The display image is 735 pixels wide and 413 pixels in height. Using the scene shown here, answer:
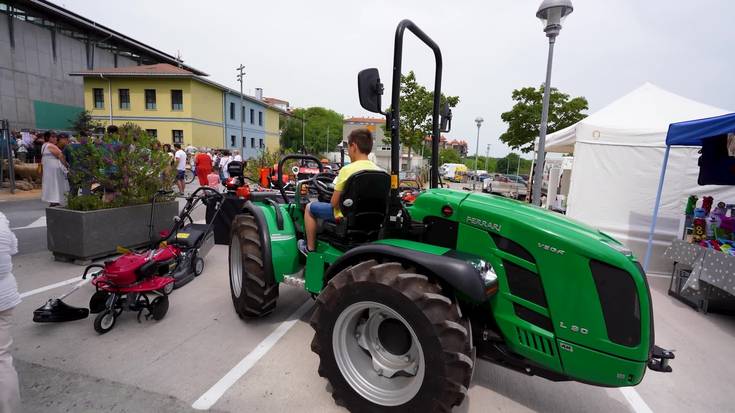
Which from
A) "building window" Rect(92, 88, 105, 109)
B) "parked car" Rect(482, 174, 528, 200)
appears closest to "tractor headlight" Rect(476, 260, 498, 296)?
"parked car" Rect(482, 174, 528, 200)

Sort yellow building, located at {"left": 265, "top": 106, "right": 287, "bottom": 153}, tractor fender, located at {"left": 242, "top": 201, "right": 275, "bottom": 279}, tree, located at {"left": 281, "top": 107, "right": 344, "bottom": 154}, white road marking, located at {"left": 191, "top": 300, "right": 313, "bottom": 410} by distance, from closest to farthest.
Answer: white road marking, located at {"left": 191, "top": 300, "right": 313, "bottom": 410} → tractor fender, located at {"left": 242, "top": 201, "right": 275, "bottom": 279} → yellow building, located at {"left": 265, "top": 106, "right": 287, "bottom": 153} → tree, located at {"left": 281, "top": 107, "right": 344, "bottom": 154}

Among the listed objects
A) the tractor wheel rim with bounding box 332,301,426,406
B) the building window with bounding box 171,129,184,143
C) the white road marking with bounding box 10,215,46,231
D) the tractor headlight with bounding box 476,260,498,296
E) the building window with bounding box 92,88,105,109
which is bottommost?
→ the white road marking with bounding box 10,215,46,231

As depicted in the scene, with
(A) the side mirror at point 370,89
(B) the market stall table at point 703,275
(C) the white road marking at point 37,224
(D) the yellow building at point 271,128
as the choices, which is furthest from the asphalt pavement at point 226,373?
(D) the yellow building at point 271,128

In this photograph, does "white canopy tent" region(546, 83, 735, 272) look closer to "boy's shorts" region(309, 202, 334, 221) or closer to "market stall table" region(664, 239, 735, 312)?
"market stall table" region(664, 239, 735, 312)

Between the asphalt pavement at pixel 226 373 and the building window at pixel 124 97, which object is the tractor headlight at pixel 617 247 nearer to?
the asphalt pavement at pixel 226 373

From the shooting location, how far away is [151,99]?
30.3 meters

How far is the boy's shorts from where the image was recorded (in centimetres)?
321

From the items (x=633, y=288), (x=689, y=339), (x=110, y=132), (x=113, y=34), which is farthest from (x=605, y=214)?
(x=113, y=34)

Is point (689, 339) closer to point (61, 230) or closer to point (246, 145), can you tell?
point (61, 230)

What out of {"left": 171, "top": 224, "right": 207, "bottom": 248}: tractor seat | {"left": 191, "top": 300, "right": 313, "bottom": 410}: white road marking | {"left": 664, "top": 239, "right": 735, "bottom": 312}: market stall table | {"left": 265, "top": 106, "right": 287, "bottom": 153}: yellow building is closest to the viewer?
{"left": 191, "top": 300, "right": 313, "bottom": 410}: white road marking

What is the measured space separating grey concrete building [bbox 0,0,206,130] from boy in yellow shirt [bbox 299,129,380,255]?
108 ft

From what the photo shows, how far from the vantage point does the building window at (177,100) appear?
30.0 m

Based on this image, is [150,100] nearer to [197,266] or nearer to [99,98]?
[99,98]

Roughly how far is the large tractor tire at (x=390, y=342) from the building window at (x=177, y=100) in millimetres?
32810
